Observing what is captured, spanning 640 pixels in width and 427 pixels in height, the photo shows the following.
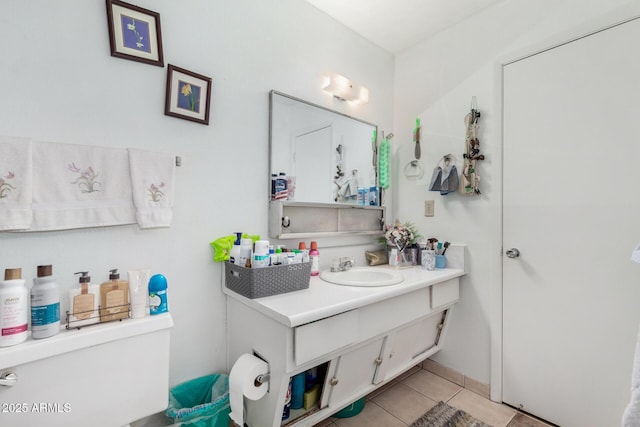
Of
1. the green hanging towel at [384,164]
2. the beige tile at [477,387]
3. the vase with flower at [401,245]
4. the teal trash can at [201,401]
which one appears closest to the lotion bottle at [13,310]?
the teal trash can at [201,401]

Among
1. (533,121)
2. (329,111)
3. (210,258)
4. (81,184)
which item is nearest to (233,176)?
(210,258)

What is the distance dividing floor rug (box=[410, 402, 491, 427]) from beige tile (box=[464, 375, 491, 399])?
10.3 inches

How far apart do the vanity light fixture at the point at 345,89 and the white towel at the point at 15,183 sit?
1.54m

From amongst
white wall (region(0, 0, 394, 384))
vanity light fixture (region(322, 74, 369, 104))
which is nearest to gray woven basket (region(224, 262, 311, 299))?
white wall (region(0, 0, 394, 384))

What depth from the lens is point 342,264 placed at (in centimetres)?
189

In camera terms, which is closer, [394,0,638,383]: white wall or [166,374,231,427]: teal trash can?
[166,374,231,427]: teal trash can

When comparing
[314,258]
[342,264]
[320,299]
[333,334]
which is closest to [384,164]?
[342,264]

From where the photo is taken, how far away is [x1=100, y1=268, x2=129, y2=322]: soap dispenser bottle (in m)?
1.03

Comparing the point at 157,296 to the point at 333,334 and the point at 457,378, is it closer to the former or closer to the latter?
the point at 333,334

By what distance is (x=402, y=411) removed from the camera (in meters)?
1.69

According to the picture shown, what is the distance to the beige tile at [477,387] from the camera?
Result: 1.83m

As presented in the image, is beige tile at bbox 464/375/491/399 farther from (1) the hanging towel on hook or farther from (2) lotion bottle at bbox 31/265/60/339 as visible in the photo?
(2) lotion bottle at bbox 31/265/60/339

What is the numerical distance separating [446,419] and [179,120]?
210 cm

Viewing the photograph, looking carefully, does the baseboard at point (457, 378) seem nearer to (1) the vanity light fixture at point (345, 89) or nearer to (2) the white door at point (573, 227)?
(2) the white door at point (573, 227)
